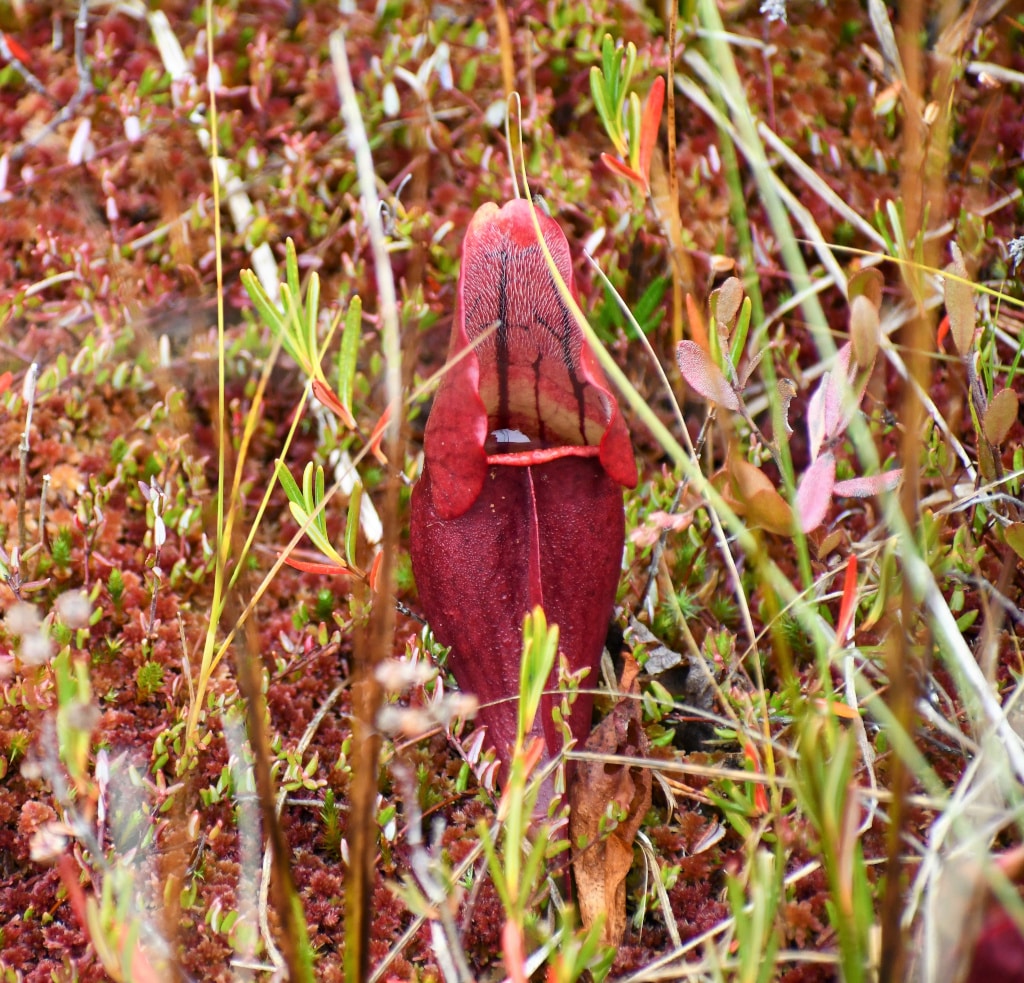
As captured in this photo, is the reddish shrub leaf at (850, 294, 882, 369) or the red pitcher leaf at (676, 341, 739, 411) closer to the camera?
the reddish shrub leaf at (850, 294, 882, 369)

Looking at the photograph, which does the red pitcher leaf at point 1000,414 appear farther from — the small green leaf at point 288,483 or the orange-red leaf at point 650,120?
the small green leaf at point 288,483

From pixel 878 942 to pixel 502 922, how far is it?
585 millimetres

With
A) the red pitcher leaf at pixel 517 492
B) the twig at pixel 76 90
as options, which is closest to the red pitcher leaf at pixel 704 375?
the red pitcher leaf at pixel 517 492

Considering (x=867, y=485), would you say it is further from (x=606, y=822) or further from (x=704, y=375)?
(x=606, y=822)

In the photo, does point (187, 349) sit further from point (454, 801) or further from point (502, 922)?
point (502, 922)

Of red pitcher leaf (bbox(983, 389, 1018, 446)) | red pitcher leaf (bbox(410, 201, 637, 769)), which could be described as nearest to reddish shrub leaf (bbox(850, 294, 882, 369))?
red pitcher leaf (bbox(983, 389, 1018, 446))

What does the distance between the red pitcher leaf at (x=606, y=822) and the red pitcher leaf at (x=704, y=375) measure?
0.51m

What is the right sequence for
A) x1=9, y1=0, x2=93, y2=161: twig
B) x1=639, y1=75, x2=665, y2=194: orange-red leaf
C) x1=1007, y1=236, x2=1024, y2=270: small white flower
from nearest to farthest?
x1=639, y1=75, x2=665, y2=194: orange-red leaf
x1=1007, y1=236, x2=1024, y2=270: small white flower
x1=9, y1=0, x2=93, y2=161: twig

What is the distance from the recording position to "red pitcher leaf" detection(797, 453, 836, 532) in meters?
1.54

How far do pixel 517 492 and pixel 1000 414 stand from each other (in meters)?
0.83

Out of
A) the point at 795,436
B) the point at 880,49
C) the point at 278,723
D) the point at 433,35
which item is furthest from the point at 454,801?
the point at 880,49

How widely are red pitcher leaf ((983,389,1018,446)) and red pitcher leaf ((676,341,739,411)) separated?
1.39 feet

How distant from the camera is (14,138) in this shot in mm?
2617

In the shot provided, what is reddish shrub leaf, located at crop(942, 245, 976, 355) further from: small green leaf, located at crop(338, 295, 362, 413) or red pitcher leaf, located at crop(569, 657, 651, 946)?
small green leaf, located at crop(338, 295, 362, 413)
